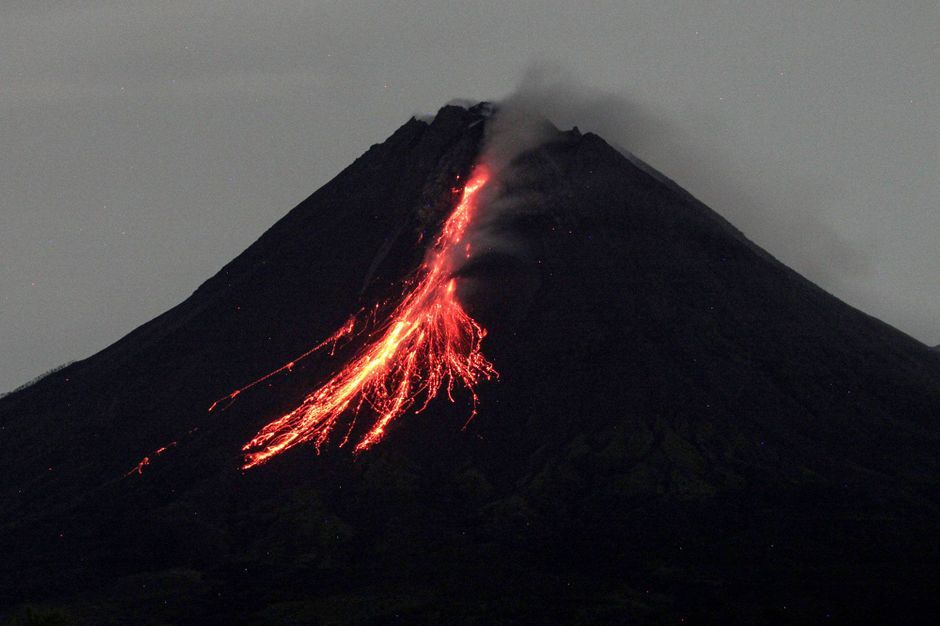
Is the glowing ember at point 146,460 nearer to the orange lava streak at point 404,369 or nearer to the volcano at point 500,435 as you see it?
the volcano at point 500,435

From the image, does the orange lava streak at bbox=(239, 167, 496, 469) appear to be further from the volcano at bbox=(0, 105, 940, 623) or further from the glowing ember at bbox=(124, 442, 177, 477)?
the glowing ember at bbox=(124, 442, 177, 477)

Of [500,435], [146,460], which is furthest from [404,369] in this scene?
[146,460]

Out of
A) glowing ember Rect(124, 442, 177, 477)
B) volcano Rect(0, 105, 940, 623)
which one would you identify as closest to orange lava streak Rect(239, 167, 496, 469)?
volcano Rect(0, 105, 940, 623)

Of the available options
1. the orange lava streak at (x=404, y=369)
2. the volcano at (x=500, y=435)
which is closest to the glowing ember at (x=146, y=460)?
the volcano at (x=500, y=435)

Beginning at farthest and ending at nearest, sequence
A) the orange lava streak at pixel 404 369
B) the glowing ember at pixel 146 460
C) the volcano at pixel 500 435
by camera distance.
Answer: the glowing ember at pixel 146 460
the orange lava streak at pixel 404 369
the volcano at pixel 500 435

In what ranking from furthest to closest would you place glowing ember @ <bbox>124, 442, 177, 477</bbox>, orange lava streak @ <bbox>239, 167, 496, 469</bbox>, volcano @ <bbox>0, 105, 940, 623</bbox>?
glowing ember @ <bbox>124, 442, 177, 477</bbox> → orange lava streak @ <bbox>239, 167, 496, 469</bbox> → volcano @ <bbox>0, 105, 940, 623</bbox>

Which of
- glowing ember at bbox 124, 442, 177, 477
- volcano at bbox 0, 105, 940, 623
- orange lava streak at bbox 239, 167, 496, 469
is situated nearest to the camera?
volcano at bbox 0, 105, 940, 623
